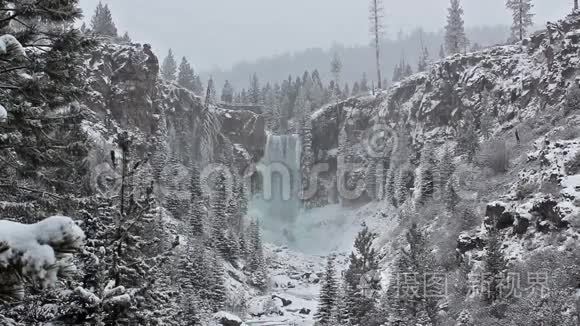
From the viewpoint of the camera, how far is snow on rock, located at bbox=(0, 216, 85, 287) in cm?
223

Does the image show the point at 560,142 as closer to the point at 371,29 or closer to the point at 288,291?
the point at 288,291

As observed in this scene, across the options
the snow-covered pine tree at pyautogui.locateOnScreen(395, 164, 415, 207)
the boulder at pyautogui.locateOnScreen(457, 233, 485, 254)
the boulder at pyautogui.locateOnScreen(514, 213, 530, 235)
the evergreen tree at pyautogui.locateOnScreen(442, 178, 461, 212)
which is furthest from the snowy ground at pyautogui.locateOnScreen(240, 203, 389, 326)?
the boulder at pyautogui.locateOnScreen(514, 213, 530, 235)

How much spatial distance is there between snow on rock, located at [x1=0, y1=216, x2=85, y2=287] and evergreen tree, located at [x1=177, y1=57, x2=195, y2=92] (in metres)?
105

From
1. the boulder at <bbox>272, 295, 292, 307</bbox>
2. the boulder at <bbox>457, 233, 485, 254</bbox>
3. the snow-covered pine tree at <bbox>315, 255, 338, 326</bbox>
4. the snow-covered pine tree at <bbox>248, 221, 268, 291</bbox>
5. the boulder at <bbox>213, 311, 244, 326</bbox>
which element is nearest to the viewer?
the boulder at <bbox>457, 233, 485, 254</bbox>

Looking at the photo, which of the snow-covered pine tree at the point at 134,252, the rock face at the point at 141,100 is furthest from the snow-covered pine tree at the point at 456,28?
the snow-covered pine tree at the point at 134,252

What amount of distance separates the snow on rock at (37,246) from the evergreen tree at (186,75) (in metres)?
105

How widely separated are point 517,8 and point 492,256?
60260 millimetres

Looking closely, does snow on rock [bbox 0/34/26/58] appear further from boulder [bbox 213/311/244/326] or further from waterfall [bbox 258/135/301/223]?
waterfall [bbox 258/135/301/223]

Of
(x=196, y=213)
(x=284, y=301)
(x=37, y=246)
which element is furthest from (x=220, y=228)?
(x=37, y=246)

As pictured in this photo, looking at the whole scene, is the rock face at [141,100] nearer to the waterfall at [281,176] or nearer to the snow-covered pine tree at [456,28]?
the waterfall at [281,176]

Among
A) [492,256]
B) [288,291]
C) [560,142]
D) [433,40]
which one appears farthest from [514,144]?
[433,40]

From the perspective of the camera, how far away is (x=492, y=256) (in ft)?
86.5

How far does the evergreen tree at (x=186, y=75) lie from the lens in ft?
340

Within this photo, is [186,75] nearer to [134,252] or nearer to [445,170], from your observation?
A: [445,170]
